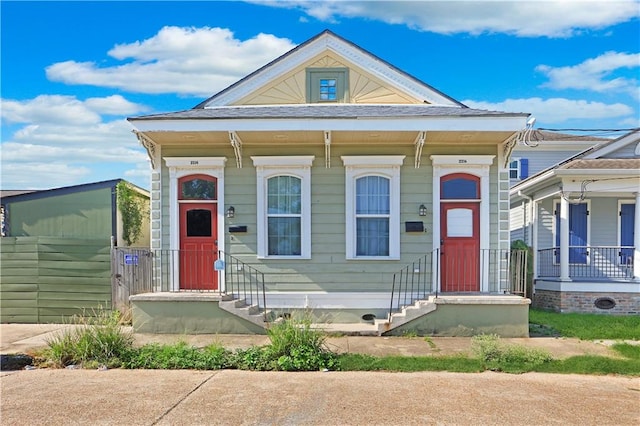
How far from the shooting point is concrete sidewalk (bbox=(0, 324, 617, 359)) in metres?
7.63

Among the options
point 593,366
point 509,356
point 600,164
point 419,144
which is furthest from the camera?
point 600,164

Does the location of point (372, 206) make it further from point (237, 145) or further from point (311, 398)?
point (311, 398)

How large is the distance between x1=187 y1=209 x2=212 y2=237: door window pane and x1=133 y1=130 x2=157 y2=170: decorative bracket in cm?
121

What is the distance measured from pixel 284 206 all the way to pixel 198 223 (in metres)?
1.76

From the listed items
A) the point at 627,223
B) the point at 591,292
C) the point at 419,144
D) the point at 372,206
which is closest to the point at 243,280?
the point at 372,206

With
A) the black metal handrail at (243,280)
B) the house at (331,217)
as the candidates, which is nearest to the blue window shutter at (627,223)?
the house at (331,217)

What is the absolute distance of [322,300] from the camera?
9.63m

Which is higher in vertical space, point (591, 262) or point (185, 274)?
point (185, 274)

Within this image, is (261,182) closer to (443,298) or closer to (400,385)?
(443,298)

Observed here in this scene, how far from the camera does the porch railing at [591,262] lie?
13344mm

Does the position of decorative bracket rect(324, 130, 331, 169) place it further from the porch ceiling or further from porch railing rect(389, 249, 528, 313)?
porch railing rect(389, 249, 528, 313)

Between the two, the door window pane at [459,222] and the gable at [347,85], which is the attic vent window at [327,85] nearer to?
the gable at [347,85]

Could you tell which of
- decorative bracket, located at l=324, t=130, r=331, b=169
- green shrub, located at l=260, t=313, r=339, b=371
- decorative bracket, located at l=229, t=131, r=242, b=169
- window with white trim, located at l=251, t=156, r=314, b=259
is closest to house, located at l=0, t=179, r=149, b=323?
decorative bracket, located at l=229, t=131, r=242, b=169

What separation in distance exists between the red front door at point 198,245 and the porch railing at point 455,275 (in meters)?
3.63
